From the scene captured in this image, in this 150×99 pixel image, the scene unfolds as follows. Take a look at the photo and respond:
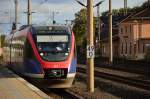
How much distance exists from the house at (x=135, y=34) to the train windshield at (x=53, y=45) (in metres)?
53.4

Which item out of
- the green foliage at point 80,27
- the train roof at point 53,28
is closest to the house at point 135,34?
the green foliage at point 80,27

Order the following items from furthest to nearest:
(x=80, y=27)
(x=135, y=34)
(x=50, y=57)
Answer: (x=80, y=27) < (x=135, y=34) < (x=50, y=57)

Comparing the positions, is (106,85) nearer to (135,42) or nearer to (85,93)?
(85,93)

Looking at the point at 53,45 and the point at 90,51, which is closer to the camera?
the point at 90,51

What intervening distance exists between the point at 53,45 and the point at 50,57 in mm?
792

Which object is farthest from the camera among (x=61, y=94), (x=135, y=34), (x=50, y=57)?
(x=135, y=34)

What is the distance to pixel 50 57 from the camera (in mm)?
21281

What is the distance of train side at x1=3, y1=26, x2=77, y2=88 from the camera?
21031 mm

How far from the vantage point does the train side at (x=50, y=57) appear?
21031 millimetres

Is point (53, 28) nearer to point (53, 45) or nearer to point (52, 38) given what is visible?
point (52, 38)

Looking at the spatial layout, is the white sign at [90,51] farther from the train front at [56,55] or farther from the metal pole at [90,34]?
the train front at [56,55]

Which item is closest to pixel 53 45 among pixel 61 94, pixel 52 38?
pixel 52 38

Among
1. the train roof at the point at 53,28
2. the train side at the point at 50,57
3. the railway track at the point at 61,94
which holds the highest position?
the train roof at the point at 53,28

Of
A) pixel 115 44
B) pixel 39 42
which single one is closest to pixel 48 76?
pixel 39 42
